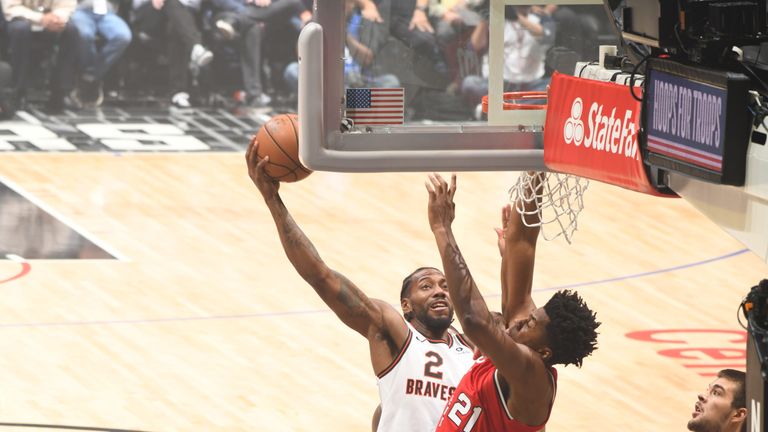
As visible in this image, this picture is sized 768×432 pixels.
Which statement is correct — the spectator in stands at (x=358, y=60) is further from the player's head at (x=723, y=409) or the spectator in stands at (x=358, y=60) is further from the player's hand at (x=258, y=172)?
the player's head at (x=723, y=409)

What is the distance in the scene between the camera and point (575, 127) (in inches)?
192

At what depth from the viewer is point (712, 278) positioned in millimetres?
11164

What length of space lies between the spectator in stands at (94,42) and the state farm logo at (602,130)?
36.7ft

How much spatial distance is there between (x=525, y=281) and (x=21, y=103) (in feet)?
35.1

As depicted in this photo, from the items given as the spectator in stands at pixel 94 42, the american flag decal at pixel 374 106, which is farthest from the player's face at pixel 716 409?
the spectator in stands at pixel 94 42

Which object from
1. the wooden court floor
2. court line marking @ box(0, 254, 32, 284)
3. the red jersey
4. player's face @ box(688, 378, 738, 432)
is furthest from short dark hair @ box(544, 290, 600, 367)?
court line marking @ box(0, 254, 32, 284)

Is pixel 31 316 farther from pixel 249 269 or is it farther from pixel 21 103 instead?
pixel 21 103

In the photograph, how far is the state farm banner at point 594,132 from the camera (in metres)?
4.47

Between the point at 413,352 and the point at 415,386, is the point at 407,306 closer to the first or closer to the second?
the point at 413,352

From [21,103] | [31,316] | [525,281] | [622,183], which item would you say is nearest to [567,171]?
[622,183]

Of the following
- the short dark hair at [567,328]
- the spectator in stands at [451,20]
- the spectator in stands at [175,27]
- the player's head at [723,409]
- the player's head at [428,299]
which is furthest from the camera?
the spectator in stands at [175,27]

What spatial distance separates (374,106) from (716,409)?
5.60ft

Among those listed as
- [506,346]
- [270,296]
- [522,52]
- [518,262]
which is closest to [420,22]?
[522,52]

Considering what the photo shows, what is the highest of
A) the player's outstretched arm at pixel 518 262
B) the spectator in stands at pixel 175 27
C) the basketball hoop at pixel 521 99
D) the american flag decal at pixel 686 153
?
the american flag decal at pixel 686 153
